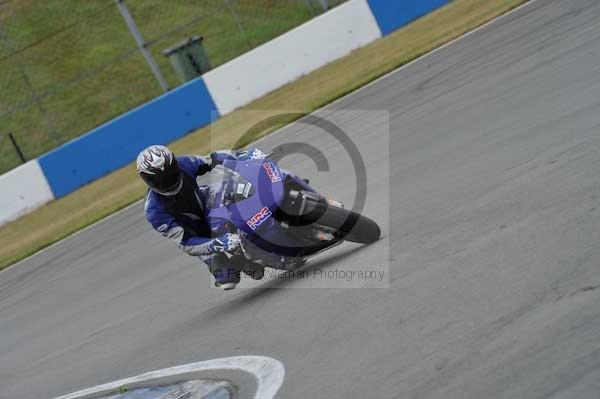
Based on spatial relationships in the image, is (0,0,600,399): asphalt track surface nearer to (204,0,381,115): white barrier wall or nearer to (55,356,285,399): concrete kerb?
(55,356,285,399): concrete kerb

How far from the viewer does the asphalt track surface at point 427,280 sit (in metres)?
4.99

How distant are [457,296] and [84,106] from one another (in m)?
18.5

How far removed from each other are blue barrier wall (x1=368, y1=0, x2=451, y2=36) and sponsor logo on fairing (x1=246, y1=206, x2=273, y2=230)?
49.6 ft

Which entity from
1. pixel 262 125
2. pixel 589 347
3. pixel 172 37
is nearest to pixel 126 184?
pixel 262 125

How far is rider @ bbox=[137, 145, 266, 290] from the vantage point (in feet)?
24.8

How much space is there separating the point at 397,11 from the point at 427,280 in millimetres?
16314

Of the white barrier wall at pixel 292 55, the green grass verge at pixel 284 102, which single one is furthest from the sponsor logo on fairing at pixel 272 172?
the white barrier wall at pixel 292 55

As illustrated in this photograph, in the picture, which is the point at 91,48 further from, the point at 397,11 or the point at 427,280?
the point at 427,280

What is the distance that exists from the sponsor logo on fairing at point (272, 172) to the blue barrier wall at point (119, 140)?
13516mm

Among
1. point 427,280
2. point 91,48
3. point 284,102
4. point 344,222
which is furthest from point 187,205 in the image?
point 91,48

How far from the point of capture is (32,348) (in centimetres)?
973

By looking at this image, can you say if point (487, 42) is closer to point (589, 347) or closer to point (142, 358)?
point (142, 358)

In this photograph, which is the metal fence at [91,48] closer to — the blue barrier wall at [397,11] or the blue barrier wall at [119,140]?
the blue barrier wall at [119,140]

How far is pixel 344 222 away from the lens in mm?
7746
